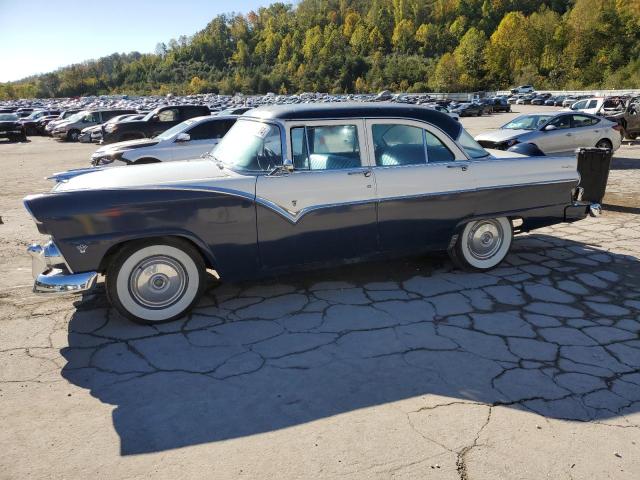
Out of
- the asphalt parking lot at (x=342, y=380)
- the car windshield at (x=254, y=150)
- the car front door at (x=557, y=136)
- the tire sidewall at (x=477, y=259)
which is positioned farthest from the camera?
the car front door at (x=557, y=136)

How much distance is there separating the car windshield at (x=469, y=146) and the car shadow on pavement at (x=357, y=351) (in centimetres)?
125

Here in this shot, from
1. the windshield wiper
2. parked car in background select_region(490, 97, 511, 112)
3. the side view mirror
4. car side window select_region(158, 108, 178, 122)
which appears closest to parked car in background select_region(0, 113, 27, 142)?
car side window select_region(158, 108, 178, 122)

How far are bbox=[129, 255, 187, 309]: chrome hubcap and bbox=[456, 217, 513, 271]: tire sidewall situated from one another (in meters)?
2.81

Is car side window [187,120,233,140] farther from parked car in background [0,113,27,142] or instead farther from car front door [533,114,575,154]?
parked car in background [0,113,27,142]

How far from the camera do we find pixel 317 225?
4516 millimetres

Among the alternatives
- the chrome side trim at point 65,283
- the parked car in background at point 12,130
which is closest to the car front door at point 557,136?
the chrome side trim at point 65,283

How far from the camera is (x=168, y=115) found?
52.1ft

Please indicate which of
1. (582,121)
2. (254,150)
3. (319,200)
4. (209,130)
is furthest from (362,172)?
(582,121)

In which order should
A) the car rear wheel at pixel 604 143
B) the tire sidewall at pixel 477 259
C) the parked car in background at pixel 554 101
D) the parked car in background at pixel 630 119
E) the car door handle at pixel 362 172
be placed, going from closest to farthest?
the car door handle at pixel 362 172
the tire sidewall at pixel 477 259
the car rear wheel at pixel 604 143
the parked car in background at pixel 630 119
the parked car in background at pixel 554 101

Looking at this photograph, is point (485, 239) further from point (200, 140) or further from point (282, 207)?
point (200, 140)

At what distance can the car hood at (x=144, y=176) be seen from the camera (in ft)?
13.7

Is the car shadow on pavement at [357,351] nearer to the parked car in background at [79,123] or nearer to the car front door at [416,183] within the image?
the car front door at [416,183]

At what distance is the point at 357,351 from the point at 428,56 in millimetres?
168312

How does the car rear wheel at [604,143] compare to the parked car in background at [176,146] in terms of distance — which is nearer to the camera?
the parked car in background at [176,146]
